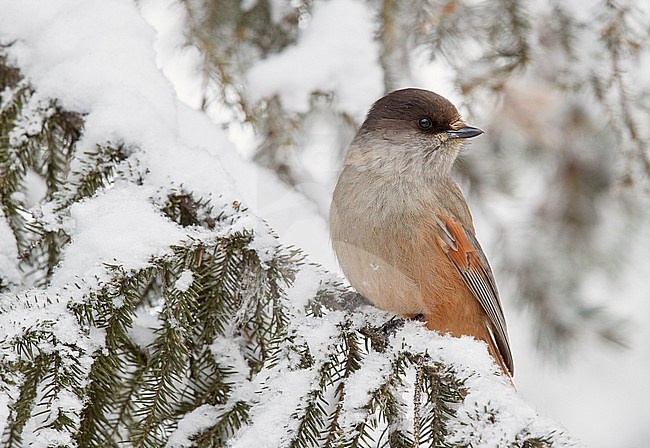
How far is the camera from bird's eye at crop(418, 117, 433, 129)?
2789 millimetres

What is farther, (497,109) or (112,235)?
(497,109)

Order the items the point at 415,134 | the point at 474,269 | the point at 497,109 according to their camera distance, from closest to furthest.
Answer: the point at 474,269
the point at 415,134
the point at 497,109

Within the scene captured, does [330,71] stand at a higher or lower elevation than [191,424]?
higher

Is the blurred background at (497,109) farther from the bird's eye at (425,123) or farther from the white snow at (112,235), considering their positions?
the white snow at (112,235)

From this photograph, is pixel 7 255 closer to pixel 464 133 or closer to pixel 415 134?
pixel 415 134

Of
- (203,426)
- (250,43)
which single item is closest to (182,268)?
(203,426)

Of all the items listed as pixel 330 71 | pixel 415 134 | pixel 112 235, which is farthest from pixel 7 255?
pixel 330 71

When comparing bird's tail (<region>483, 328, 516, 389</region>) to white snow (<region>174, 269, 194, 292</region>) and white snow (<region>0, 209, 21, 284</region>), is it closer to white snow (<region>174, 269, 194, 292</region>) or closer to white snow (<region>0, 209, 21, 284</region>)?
white snow (<region>174, 269, 194, 292</region>)

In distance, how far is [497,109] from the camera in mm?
3781

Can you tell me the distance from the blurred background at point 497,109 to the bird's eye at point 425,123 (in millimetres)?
453

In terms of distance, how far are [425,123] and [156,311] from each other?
4.14ft

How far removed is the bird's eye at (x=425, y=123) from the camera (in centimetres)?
279

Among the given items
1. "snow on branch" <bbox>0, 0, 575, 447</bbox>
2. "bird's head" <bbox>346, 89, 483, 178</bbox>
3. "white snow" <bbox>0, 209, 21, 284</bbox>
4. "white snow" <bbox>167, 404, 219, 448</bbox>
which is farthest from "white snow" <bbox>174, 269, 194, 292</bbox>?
"bird's head" <bbox>346, 89, 483, 178</bbox>

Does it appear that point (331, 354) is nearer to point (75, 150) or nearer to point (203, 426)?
point (203, 426)
